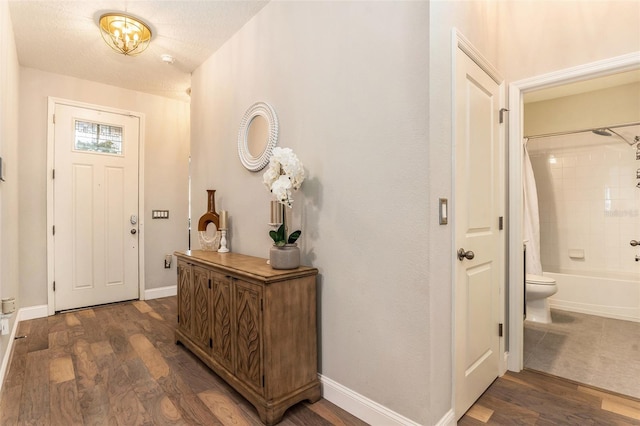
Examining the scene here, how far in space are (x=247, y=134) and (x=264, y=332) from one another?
1.64 meters

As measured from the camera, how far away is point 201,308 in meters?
2.32

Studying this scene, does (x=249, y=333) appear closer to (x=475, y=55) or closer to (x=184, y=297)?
(x=184, y=297)

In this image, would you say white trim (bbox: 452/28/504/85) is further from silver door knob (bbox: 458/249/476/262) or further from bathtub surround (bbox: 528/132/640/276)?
bathtub surround (bbox: 528/132/640/276)

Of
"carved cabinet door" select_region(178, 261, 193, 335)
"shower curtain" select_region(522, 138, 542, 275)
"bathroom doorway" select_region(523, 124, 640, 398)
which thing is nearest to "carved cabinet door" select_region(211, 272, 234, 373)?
"carved cabinet door" select_region(178, 261, 193, 335)

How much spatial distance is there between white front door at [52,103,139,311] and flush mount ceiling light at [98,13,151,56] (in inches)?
56.6

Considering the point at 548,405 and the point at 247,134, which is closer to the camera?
the point at 548,405

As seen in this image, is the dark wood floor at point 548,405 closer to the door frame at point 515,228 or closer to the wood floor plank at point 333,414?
the door frame at point 515,228

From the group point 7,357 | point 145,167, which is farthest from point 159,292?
point 7,357

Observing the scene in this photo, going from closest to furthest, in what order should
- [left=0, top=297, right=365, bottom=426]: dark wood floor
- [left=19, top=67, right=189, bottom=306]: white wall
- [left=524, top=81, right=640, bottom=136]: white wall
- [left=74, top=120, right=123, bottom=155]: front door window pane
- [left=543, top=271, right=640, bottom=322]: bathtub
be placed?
[left=0, top=297, right=365, bottom=426]: dark wood floor
[left=543, top=271, right=640, bottom=322]: bathtub
[left=19, top=67, right=189, bottom=306]: white wall
[left=524, top=81, right=640, bottom=136]: white wall
[left=74, top=120, right=123, bottom=155]: front door window pane

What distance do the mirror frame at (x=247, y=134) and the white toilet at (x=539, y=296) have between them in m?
2.92

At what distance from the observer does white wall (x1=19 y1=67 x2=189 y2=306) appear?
3424 millimetres

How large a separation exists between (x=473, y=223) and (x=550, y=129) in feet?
10.5

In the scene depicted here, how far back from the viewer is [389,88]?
1.58 metres

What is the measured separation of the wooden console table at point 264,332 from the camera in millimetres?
1673
